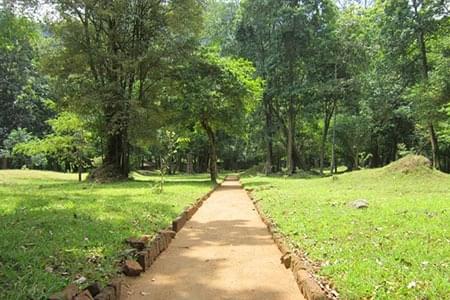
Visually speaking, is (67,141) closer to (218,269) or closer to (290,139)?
(290,139)

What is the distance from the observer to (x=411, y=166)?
57.1ft

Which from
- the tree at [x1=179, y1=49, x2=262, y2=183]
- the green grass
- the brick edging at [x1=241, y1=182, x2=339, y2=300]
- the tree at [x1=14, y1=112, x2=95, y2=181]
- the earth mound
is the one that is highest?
the tree at [x1=179, y1=49, x2=262, y2=183]

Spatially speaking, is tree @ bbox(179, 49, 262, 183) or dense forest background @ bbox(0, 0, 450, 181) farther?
tree @ bbox(179, 49, 262, 183)

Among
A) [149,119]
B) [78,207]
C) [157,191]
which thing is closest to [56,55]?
[149,119]

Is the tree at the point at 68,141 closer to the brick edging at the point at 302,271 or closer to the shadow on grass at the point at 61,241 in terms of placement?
the shadow on grass at the point at 61,241

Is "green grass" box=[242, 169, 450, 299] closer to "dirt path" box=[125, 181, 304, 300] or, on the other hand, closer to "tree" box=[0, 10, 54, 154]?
"dirt path" box=[125, 181, 304, 300]

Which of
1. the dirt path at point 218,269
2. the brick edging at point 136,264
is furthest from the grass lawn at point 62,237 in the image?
the dirt path at point 218,269

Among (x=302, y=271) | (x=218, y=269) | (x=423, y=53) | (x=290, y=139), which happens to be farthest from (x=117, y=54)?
(x=302, y=271)

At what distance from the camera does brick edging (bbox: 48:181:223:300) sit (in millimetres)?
4234

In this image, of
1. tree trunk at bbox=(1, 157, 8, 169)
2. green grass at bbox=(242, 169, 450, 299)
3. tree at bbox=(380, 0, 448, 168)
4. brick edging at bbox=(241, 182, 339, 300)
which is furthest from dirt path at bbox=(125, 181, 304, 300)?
tree trunk at bbox=(1, 157, 8, 169)

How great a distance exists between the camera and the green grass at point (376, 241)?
181 inches

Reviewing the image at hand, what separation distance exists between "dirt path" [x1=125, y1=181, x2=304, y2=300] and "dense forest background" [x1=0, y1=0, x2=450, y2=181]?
997cm

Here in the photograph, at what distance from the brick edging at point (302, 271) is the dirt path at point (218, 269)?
0.36 feet

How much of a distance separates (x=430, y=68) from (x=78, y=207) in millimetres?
26004
